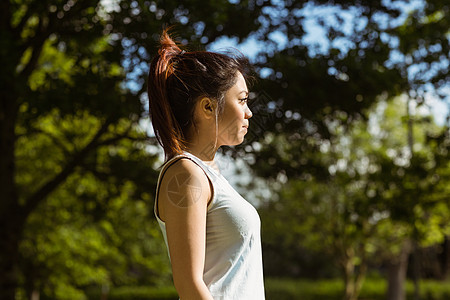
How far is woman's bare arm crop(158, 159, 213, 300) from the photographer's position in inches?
48.1

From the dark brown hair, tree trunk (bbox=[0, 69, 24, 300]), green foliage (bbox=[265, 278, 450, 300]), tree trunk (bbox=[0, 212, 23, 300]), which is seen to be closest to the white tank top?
the dark brown hair

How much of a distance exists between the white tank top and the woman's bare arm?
61mm

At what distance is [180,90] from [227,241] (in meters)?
0.43

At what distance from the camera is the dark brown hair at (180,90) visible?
1.43 m

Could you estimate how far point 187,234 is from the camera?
1231 mm

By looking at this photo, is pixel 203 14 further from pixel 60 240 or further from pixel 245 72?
pixel 60 240

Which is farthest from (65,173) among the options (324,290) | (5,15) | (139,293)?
(139,293)

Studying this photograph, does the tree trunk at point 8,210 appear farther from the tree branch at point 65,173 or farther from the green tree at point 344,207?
the green tree at point 344,207

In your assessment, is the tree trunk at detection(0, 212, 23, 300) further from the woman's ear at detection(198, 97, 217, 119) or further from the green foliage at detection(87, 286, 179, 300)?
the green foliage at detection(87, 286, 179, 300)

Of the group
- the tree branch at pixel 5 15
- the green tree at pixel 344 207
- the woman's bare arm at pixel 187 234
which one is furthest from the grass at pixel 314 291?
the woman's bare arm at pixel 187 234

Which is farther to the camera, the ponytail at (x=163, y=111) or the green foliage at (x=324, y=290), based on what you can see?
the green foliage at (x=324, y=290)

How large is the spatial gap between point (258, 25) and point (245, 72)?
5.42 metres

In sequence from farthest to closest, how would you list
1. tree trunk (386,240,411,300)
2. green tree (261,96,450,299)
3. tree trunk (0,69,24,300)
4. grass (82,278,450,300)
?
grass (82,278,450,300) → tree trunk (386,240,411,300) → green tree (261,96,450,299) → tree trunk (0,69,24,300)

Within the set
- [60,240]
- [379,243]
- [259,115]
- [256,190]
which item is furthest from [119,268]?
[259,115]
